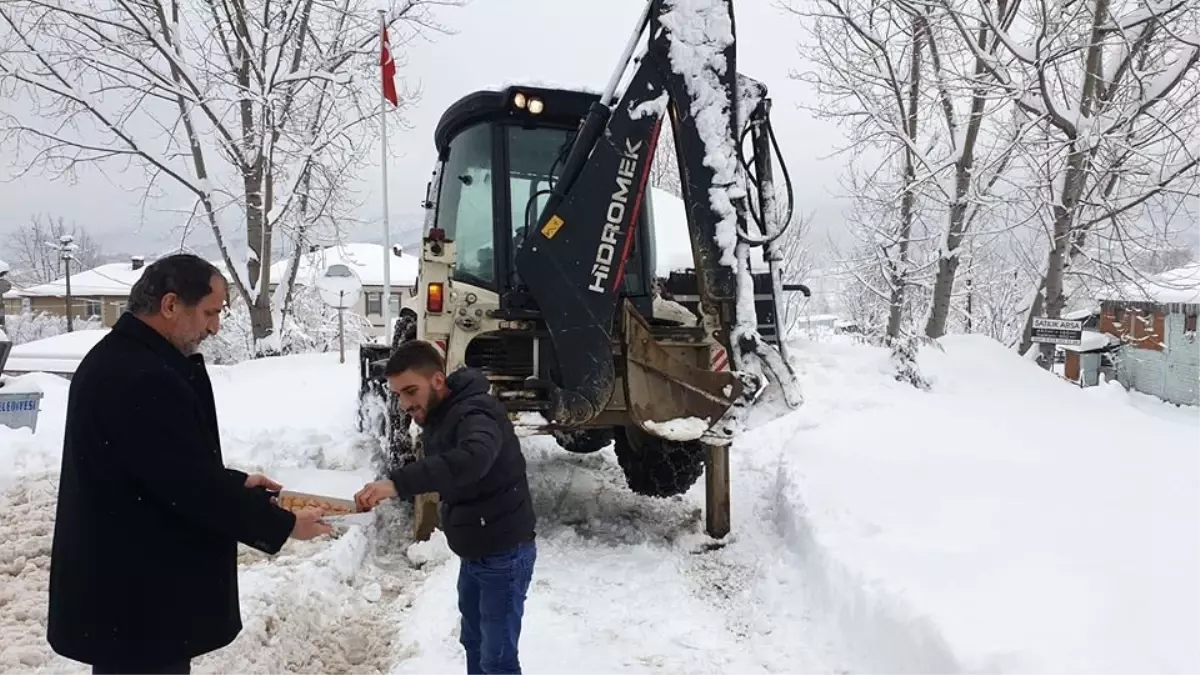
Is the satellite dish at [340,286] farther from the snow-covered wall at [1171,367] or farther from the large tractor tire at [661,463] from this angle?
the snow-covered wall at [1171,367]

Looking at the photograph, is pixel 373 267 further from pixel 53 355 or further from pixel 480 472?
pixel 480 472

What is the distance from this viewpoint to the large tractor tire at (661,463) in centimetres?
589

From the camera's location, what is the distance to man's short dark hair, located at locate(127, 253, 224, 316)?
6.91 ft

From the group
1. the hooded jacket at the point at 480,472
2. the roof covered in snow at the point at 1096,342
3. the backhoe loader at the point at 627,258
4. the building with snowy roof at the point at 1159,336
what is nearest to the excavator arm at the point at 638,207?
the backhoe loader at the point at 627,258

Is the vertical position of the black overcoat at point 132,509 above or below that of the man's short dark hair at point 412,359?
below

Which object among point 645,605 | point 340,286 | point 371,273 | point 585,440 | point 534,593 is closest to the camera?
point 645,605

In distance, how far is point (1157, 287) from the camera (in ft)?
44.5

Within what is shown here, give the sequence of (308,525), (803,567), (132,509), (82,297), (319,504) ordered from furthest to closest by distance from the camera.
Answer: (82,297), (803,567), (319,504), (308,525), (132,509)

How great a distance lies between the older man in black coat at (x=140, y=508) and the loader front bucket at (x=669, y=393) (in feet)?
10.0

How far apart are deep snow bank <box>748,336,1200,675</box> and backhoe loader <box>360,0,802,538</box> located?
3.32ft

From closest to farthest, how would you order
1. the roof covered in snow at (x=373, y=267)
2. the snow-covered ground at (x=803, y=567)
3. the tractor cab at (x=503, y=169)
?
the snow-covered ground at (x=803, y=567) → the tractor cab at (x=503, y=169) → the roof covered in snow at (x=373, y=267)

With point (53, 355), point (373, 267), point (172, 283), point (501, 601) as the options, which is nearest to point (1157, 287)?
point (501, 601)

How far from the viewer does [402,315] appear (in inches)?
261

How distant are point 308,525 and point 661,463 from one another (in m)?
4.00
